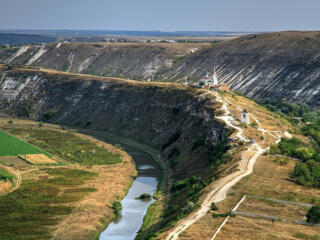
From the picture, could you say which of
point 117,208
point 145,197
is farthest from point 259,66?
point 117,208

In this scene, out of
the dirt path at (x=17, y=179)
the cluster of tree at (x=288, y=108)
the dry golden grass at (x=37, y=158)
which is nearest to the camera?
the dirt path at (x=17, y=179)

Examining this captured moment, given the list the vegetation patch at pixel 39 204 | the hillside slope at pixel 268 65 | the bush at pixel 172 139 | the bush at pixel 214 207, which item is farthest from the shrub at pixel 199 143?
the hillside slope at pixel 268 65

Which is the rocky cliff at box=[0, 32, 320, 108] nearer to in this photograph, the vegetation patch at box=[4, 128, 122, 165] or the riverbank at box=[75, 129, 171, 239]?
the riverbank at box=[75, 129, 171, 239]

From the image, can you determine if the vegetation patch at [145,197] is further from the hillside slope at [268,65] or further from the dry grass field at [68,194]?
the hillside slope at [268,65]

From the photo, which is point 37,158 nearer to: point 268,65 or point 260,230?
point 260,230

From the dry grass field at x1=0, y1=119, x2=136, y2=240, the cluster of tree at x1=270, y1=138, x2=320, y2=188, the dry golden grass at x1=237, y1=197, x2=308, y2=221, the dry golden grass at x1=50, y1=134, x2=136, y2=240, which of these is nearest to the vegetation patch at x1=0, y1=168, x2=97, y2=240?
the dry grass field at x1=0, y1=119, x2=136, y2=240

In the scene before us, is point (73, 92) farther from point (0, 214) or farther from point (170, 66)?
point (0, 214)
